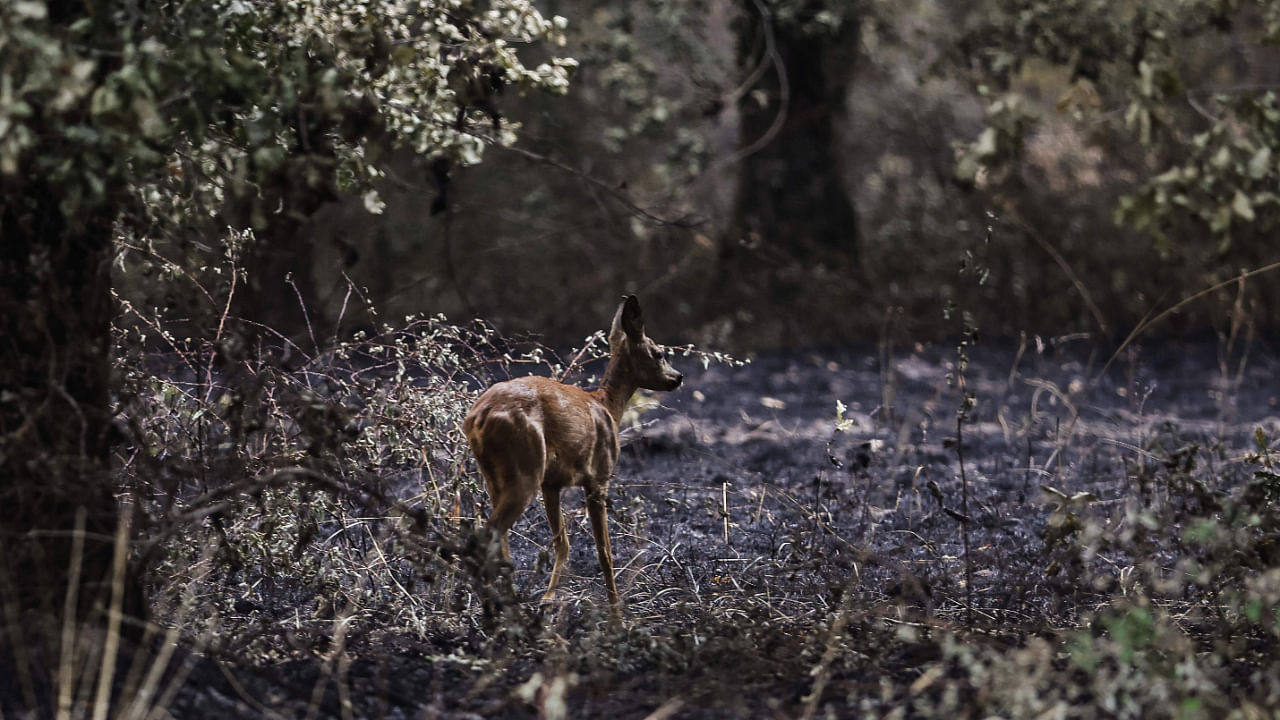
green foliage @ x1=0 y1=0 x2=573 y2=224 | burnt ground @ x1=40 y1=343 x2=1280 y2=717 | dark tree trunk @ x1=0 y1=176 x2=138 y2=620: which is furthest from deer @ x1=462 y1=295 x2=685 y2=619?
dark tree trunk @ x1=0 y1=176 x2=138 y2=620

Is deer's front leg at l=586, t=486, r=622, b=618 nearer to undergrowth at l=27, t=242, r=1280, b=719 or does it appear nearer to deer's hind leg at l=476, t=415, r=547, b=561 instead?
undergrowth at l=27, t=242, r=1280, b=719

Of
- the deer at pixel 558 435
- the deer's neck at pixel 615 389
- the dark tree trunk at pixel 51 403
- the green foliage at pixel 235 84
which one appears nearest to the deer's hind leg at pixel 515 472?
the deer at pixel 558 435

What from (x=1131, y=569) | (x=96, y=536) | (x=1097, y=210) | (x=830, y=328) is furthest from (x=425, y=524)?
(x=1097, y=210)

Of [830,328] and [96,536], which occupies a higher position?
[96,536]

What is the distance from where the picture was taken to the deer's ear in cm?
605

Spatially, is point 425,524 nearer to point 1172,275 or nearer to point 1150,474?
point 1150,474

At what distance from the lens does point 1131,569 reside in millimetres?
6781

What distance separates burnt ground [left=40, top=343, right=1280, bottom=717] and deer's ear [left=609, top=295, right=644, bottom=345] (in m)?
0.94

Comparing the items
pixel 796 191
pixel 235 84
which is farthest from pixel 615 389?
pixel 796 191

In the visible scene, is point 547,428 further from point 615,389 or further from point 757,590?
point 757,590

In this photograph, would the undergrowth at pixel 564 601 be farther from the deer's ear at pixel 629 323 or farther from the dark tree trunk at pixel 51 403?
the deer's ear at pixel 629 323

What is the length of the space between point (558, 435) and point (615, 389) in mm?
599

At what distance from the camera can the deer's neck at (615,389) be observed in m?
Answer: 6.19

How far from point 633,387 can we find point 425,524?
1.60 meters
